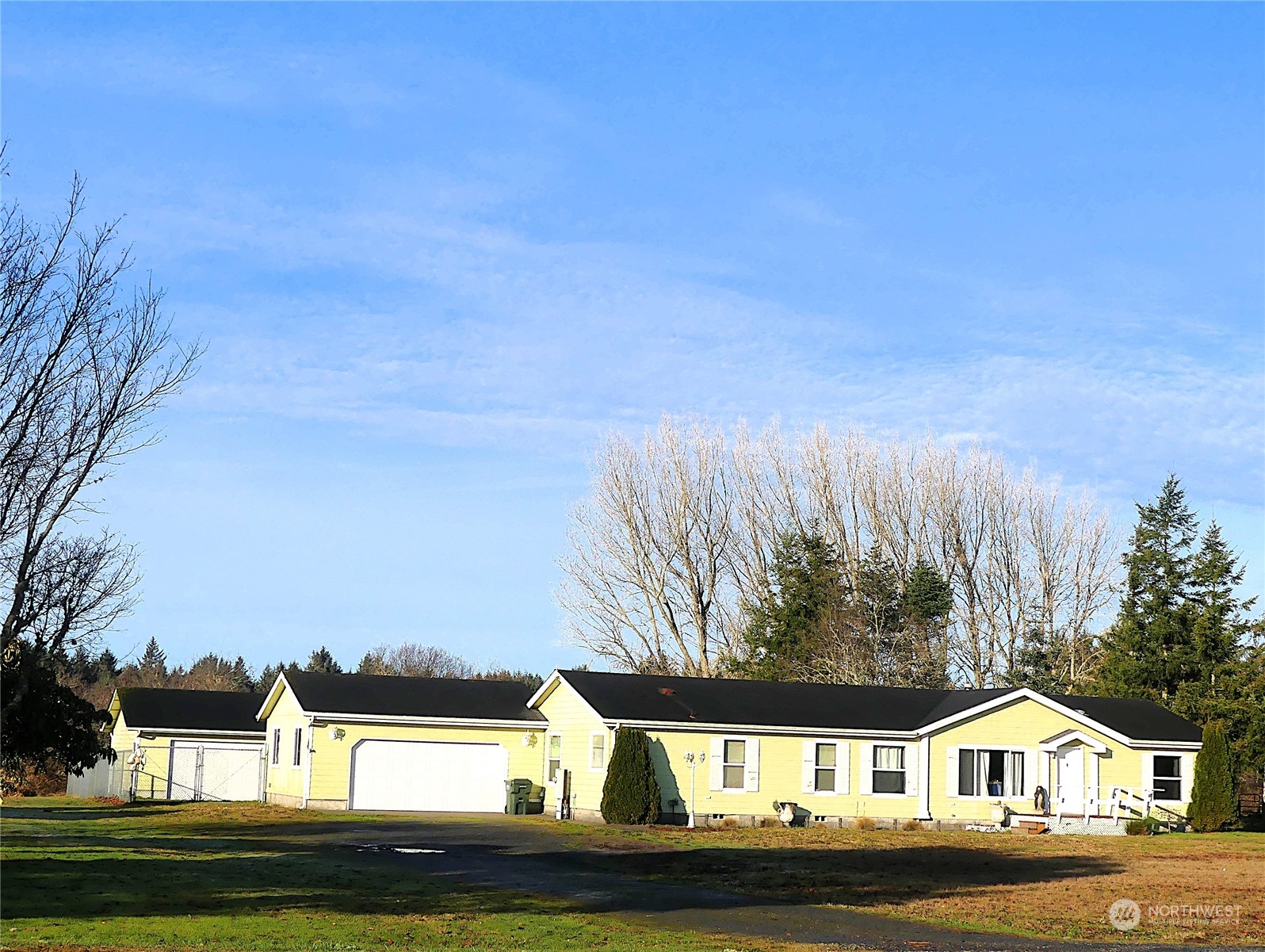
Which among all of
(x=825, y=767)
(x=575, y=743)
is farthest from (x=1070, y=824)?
(x=575, y=743)

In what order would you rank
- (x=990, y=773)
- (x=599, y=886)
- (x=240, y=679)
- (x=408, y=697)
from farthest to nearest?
(x=240, y=679) < (x=408, y=697) < (x=990, y=773) < (x=599, y=886)

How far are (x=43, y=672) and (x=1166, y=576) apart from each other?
3886 centimetres

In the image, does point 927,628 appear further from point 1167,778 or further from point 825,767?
point 825,767

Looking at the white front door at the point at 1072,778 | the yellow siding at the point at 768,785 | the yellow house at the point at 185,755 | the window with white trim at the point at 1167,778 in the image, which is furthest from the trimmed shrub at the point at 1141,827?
the yellow house at the point at 185,755

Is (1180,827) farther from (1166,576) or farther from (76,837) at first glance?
(76,837)

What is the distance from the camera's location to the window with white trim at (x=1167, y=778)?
38.3 metres

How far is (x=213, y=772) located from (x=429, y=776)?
1079 cm

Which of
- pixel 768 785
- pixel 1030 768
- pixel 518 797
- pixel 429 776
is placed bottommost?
pixel 518 797

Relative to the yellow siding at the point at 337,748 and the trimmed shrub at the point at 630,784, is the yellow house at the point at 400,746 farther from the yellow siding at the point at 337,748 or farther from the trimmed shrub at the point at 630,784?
the trimmed shrub at the point at 630,784

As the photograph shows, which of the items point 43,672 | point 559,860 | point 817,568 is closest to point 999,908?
point 559,860

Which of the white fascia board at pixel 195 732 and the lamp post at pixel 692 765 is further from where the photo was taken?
the white fascia board at pixel 195 732

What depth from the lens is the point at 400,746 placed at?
37.5 meters

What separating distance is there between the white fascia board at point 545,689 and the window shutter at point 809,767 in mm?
7035

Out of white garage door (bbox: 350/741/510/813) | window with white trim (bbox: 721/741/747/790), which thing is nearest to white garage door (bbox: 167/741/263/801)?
white garage door (bbox: 350/741/510/813)
